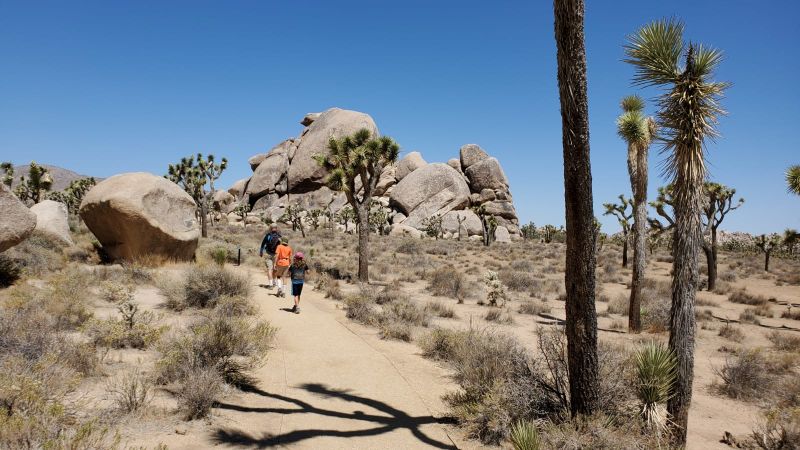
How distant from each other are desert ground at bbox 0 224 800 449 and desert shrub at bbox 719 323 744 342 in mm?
61

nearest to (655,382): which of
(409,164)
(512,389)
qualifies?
(512,389)

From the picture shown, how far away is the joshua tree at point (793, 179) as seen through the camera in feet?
45.9

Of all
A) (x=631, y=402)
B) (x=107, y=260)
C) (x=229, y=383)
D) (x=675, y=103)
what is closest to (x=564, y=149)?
(x=675, y=103)

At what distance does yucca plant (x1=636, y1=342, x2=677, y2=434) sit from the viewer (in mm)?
4898

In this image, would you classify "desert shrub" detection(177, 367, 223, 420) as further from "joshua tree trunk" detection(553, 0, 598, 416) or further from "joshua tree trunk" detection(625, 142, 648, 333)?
"joshua tree trunk" detection(625, 142, 648, 333)

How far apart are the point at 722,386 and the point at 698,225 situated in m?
4.42

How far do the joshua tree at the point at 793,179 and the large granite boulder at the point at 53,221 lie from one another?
25647 millimetres

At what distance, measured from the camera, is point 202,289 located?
401 inches

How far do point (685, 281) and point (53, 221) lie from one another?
66.7 feet

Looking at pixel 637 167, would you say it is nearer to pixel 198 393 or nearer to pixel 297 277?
pixel 297 277

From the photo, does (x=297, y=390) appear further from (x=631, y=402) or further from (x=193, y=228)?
(x=193, y=228)

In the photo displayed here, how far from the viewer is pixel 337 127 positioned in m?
62.7

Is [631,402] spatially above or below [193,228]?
below

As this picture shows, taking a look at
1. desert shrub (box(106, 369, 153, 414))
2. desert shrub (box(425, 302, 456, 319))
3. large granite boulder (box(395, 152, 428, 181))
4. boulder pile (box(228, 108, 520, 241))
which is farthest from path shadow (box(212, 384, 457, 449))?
large granite boulder (box(395, 152, 428, 181))
